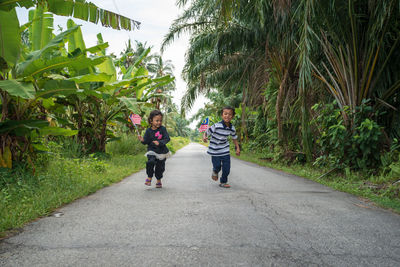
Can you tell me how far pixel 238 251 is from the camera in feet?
7.98

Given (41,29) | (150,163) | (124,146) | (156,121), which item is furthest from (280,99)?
(41,29)

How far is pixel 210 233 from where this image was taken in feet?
9.44

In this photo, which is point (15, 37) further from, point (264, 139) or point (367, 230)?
point (264, 139)

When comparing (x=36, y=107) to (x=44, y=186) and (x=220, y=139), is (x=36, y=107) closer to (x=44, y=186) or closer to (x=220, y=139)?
(x=44, y=186)

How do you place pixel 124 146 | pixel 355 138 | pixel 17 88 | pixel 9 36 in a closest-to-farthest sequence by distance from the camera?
pixel 17 88 < pixel 9 36 < pixel 355 138 < pixel 124 146

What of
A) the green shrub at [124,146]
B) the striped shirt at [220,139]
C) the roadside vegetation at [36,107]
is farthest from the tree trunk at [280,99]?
the green shrub at [124,146]

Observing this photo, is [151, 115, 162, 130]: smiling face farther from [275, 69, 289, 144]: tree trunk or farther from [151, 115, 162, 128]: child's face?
[275, 69, 289, 144]: tree trunk

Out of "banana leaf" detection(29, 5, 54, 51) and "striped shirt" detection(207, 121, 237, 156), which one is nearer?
"banana leaf" detection(29, 5, 54, 51)

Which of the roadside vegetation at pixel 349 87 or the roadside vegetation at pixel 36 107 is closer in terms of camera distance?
the roadside vegetation at pixel 36 107

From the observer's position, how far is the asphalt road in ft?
7.51

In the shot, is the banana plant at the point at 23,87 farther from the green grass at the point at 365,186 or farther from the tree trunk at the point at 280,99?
the tree trunk at the point at 280,99

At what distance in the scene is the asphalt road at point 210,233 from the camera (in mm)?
2289

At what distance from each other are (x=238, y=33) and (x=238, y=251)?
11711mm

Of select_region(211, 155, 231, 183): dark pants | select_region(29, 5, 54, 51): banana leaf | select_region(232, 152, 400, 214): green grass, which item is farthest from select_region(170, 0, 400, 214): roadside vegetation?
select_region(29, 5, 54, 51): banana leaf
